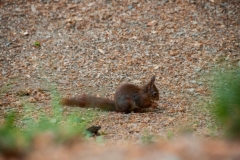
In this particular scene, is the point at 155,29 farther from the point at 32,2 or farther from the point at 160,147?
the point at 160,147

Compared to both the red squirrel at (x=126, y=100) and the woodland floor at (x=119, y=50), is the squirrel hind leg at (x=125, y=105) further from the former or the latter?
the woodland floor at (x=119, y=50)

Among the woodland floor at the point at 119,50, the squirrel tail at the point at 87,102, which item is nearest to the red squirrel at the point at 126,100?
the squirrel tail at the point at 87,102

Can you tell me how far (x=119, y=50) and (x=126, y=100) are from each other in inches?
69.4

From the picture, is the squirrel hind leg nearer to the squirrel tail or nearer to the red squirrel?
the red squirrel

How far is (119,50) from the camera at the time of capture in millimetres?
9578

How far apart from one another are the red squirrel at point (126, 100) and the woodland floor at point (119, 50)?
0.13 meters

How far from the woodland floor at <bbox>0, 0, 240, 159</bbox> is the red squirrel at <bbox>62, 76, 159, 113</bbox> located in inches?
5.1

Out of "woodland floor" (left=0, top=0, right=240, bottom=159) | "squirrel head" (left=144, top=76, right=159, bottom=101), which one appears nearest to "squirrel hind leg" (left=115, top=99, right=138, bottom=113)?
"woodland floor" (left=0, top=0, right=240, bottom=159)

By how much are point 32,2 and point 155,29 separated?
6.74 ft

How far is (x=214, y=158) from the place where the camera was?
4422 mm

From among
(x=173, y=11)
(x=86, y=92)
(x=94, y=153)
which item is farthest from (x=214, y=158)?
(x=173, y=11)

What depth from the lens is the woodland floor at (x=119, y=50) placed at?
829cm

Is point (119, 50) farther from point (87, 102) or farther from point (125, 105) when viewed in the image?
point (87, 102)

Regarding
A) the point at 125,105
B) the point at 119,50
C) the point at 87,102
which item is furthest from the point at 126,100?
the point at 119,50
